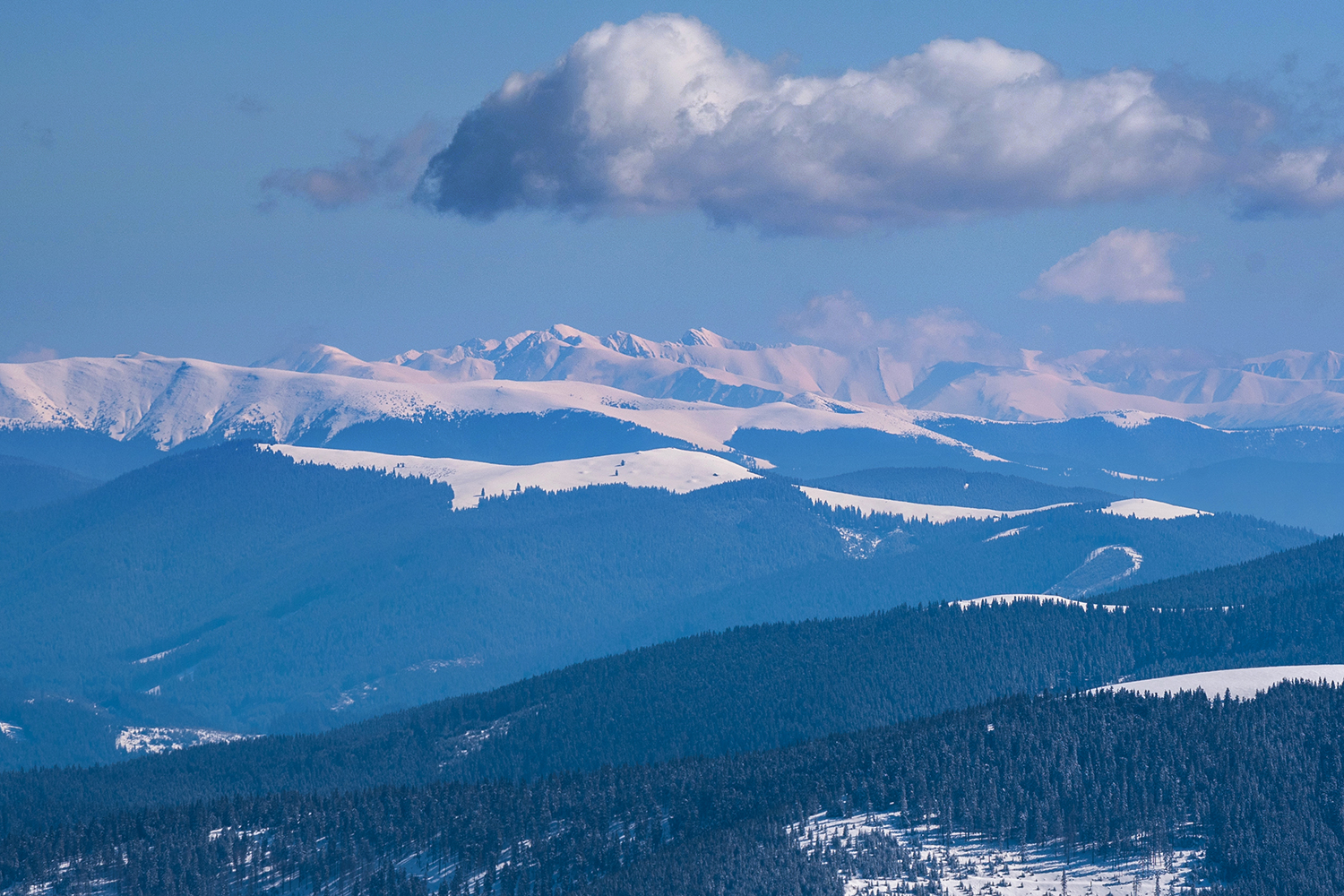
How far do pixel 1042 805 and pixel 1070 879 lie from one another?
15.0m

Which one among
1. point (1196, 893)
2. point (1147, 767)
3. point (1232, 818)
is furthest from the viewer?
point (1147, 767)

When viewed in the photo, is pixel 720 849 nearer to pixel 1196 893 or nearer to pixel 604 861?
pixel 604 861

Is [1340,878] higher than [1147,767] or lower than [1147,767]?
lower

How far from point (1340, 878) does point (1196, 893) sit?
13811 mm

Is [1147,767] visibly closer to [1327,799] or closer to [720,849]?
[1327,799]

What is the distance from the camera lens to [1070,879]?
17838 cm

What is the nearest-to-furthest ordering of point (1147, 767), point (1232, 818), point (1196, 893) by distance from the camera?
point (1196, 893)
point (1232, 818)
point (1147, 767)

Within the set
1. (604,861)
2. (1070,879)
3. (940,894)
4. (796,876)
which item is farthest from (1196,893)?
(604,861)

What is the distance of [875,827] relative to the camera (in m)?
193

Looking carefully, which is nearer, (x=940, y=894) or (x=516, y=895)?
(x=940, y=894)

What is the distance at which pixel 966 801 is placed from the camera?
19600 centimetres

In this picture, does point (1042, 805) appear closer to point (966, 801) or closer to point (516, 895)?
point (966, 801)

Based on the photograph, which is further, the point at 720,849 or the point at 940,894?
the point at 720,849

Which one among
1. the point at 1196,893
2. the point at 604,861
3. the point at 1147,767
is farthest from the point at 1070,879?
the point at 604,861
